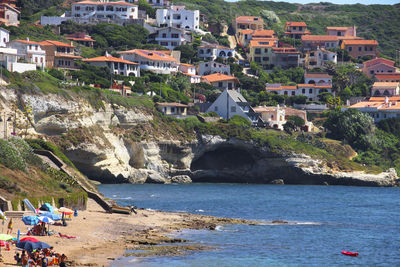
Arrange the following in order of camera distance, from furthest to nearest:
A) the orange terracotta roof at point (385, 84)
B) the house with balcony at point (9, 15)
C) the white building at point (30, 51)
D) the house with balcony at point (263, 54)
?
1. the house with balcony at point (263, 54)
2. the house with balcony at point (9, 15)
3. the orange terracotta roof at point (385, 84)
4. the white building at point (30, 51)

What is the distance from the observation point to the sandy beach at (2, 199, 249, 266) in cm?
4000

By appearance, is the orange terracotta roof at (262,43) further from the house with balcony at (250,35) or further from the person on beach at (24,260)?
the person on beach at (24,260)

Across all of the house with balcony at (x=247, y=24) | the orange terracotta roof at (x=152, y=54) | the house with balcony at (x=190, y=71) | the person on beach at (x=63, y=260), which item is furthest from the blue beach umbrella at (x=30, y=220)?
the house with balcony at (x=247, y=24)

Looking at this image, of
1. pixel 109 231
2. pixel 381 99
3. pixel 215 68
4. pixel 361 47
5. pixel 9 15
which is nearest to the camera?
pixel 109 231

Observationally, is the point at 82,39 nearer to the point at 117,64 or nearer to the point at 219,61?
the point at 117,64

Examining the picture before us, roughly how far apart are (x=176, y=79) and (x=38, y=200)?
264ft

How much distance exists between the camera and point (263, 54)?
158 m

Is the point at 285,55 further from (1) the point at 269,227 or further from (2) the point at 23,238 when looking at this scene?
(2) the point at 23,238

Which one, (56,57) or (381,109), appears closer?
(56,57)

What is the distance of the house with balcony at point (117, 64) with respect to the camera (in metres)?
125

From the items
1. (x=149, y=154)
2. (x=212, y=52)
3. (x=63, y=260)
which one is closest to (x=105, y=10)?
(x=212, y=52)

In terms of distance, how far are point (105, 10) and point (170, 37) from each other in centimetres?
1635

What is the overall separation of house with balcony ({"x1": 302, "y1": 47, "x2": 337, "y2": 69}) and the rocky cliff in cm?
5064

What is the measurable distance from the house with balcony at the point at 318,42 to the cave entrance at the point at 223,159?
188 ft
